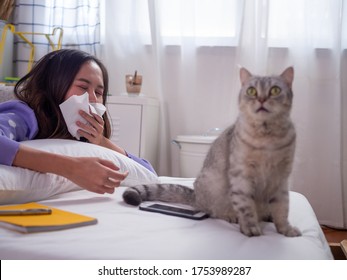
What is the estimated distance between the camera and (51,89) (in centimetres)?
134

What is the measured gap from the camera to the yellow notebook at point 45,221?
0.70 metres

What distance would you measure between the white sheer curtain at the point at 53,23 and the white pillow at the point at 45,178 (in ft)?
5.07

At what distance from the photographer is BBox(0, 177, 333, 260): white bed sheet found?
632mm

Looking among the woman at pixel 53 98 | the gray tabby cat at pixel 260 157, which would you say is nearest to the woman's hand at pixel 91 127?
the woman at pixel 53 98

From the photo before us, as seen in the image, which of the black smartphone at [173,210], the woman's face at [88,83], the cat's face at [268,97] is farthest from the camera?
the woman's face at [88,83]

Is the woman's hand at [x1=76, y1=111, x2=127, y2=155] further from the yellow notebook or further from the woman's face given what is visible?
the yellow notebook

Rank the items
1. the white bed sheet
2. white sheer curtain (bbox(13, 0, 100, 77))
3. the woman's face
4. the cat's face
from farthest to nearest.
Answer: white sheer curtain (bbox(13, 0, 100, 77))
the woman's face
the cat's face
the white bed sheet

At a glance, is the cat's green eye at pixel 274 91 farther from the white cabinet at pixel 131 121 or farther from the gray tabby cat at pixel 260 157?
the white cabinet at pixel 131 121

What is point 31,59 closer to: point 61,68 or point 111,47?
point 111,47

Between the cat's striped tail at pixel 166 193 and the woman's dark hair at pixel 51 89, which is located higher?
the woman's dark hair at pixel 51 89

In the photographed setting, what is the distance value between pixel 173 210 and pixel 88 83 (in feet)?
2.17

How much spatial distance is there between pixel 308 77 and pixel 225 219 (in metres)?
1.69

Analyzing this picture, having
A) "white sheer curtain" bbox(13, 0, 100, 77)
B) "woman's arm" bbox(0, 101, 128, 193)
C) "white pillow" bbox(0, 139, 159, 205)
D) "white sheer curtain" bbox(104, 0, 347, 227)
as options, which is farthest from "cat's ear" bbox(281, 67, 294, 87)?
"white sheer curtain" bbox(13, 0, 100, 77)

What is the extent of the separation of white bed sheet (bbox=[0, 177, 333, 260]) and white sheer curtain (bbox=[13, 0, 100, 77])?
6.51 ft
